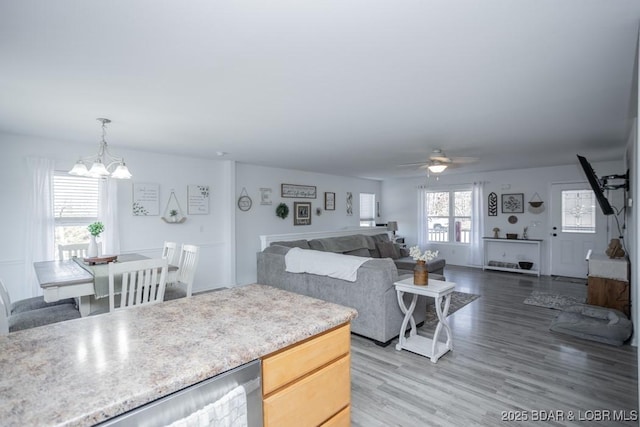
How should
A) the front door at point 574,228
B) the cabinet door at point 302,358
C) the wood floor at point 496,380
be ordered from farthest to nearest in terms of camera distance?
the front door at point 574,228 → the wood floor at point 496,380 → the cabinet door at point 302,358

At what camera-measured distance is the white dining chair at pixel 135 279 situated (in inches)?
98.6

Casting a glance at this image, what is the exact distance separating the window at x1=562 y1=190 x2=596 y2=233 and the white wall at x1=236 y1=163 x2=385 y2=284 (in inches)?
185

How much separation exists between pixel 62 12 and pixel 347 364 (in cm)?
212

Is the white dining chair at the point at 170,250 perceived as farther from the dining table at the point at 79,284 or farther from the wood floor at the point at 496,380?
the wood floor at the point at 496,380

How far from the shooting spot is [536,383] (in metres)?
2.53

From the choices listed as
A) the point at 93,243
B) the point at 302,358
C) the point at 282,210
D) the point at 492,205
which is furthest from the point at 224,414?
the point at 492,205

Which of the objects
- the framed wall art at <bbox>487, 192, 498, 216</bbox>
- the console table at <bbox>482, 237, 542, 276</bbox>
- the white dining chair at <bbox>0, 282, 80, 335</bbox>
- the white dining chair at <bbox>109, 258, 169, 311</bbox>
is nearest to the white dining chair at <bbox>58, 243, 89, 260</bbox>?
the white dining chair at <bbox>0, 282, 80, 335</bbox>

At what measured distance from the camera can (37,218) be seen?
385cm

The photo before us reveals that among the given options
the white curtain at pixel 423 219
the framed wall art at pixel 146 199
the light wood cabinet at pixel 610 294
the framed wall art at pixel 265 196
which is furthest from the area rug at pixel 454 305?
the framed wall art at pixel 146 199

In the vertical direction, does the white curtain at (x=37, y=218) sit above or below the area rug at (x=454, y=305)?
above

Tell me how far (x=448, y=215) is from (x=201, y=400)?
26.1 ft

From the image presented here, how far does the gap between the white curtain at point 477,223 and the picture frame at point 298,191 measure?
3787 mm

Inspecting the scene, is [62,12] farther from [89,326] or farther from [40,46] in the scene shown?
[89,326]

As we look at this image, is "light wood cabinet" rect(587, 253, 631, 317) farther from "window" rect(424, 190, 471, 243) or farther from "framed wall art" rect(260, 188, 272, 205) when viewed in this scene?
"framed wall art" rect(260, 188, 272, 205)
